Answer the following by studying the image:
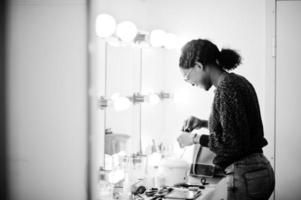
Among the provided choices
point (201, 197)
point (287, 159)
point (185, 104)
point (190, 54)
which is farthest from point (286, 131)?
point (190, 54)

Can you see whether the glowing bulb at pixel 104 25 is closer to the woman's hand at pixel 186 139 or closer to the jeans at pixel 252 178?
the woman's hand at pixel 186 139

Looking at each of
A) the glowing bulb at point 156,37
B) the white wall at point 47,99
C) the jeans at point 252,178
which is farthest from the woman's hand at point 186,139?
the white wall at point 47,99

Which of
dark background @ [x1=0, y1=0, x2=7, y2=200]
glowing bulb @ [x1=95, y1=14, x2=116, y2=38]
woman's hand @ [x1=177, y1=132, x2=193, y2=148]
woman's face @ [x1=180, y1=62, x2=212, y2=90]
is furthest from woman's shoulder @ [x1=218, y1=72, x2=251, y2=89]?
dark background @ [x1=0, y1=0, x2=7, y2=200]

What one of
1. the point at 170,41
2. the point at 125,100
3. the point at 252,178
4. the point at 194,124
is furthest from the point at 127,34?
the point at 252,178

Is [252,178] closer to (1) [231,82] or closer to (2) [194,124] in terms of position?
(1) [231,82]

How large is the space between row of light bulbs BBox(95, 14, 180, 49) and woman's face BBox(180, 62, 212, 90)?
0.44m

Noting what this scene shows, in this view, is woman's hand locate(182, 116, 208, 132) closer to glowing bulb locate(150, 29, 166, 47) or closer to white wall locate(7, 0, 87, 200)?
glowing bulb locate(150, 29, 166, 47)

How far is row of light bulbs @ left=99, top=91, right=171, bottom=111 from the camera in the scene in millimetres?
1782

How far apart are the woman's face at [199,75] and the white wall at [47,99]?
30.8 inches

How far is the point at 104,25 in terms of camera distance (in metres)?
1.75

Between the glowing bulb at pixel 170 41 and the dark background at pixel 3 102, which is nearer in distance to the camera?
the dark background at pixel 3 102

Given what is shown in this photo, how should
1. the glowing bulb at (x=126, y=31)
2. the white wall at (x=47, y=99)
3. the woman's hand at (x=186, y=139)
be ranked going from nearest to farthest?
1. the white wall at (x=47, y=99)
2. the woman's hand at (x=186, y=139)
3. the glowing bulb at (x=126, y=31)

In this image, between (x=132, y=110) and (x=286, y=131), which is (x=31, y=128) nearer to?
(x=132, y=110)

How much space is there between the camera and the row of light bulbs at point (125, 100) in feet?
5.85
